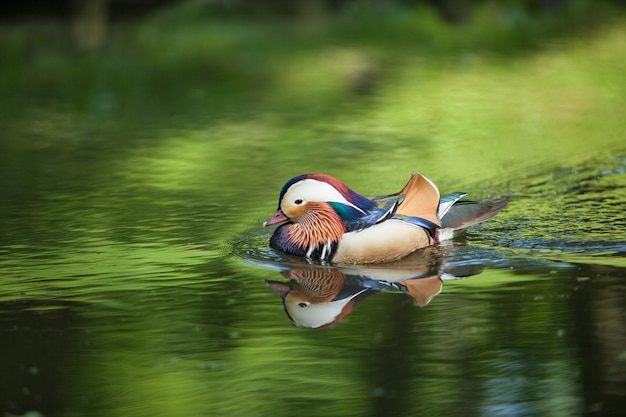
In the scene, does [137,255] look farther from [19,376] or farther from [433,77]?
[433,77]

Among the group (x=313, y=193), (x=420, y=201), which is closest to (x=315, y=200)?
(x=313, y=193)

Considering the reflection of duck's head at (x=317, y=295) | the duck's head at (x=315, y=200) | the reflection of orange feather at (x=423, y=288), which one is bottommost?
the reflection of duck's head at (x=317, y=295)

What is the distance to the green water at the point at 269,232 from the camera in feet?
18.2

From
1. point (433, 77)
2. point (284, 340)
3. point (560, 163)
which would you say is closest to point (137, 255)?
point (284, 340)

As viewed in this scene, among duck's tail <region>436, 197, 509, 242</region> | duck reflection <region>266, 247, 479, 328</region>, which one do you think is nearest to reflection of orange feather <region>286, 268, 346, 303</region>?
duck reflection <region>266, 247, 479, 328</region>

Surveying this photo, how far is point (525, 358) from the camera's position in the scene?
5.79 metres

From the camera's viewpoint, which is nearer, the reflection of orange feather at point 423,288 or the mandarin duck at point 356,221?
the reflection of orange feather at point 423,288

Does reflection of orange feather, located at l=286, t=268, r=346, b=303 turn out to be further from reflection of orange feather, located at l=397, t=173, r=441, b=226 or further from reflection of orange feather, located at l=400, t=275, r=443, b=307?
reflection of orange feather, located at l=397, t=173, r=441, b=226

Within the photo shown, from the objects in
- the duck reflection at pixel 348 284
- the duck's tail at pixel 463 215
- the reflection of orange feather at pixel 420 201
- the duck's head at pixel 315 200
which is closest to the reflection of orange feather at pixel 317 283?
the duck reflection at pixel 348 284

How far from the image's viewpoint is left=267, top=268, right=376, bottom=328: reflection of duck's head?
6582 millimetres

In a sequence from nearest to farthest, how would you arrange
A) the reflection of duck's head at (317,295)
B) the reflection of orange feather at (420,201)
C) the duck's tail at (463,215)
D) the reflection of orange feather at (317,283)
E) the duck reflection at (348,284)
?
1. the reflection of duck's head at (317,295)
2. the duck reflection at (348,284)
3. the reflection of orange feather at (317,283)
4. the reflection of orange feather at (420,201)
5. the duck's tail at (463,215)

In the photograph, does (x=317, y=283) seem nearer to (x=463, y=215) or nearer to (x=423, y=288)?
(x=423, y=288)

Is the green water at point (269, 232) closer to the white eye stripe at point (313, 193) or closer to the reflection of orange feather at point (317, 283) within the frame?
the reflection of orange feather at point (317, 283)

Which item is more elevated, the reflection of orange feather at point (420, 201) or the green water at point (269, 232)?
the reflection of orange feather at point (420, 201)
